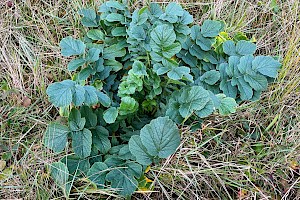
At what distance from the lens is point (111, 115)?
4.72 feet

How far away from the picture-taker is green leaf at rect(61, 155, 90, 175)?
1449 millimetres

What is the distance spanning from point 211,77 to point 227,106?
0.18 metres

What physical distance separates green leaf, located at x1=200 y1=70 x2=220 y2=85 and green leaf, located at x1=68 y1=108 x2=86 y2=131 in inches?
20.9

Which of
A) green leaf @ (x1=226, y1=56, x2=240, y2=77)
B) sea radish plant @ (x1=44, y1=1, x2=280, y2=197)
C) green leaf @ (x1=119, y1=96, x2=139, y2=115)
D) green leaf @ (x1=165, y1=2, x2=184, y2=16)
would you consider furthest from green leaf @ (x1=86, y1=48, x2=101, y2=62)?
green leaf @ (x1=226, y1=56, x2=240, y2=77)

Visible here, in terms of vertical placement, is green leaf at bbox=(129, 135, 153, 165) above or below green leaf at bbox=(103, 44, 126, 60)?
below

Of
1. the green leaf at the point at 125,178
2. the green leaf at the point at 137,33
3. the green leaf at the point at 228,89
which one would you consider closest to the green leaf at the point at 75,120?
the green leaf at the point at 125,178

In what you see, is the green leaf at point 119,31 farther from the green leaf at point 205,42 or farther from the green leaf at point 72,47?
the green leaf at point 205,42

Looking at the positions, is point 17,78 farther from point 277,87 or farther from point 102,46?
point 277,87

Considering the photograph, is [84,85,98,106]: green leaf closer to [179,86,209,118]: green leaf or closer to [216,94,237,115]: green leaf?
[179,86,209,118]: green leaf

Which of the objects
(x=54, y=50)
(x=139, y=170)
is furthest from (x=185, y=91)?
(x=54, y=50)

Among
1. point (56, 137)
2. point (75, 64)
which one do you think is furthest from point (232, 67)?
point (56, 137)

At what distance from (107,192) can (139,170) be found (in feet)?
0.46

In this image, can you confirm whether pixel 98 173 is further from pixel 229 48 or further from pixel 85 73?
pixel 229 48

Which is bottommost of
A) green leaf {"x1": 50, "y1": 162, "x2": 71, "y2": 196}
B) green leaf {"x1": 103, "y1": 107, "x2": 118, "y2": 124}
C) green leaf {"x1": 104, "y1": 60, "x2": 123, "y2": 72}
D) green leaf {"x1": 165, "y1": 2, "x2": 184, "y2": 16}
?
green leaf {"x1": 50, "y1": 162, "x2": 71, "y2": 196}
